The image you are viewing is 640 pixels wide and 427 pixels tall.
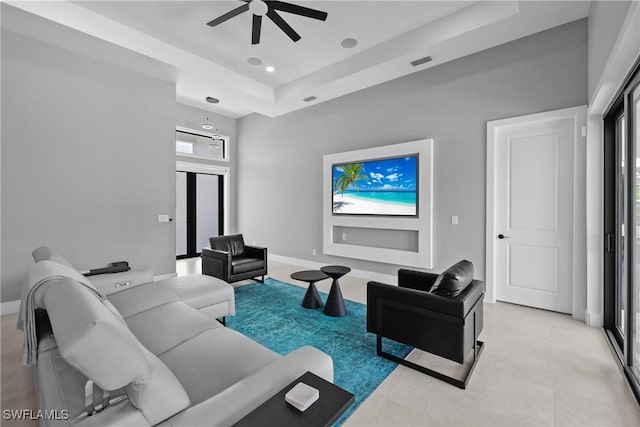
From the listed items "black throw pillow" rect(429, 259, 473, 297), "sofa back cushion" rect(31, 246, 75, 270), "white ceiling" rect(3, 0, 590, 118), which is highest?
"white ceiling" rect(3, 0, 590, 118)

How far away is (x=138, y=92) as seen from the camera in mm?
4531

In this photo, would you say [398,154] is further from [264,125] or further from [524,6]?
[264,125]

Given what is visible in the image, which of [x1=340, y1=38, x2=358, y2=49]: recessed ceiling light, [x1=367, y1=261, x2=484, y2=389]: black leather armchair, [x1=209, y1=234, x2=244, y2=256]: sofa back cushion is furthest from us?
[x1=209, y1=234, x2=244, y2=256]: sofa back cushion

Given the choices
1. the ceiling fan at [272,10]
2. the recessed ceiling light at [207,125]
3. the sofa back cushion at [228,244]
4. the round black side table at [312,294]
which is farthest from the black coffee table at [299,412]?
the recessed ceiling light at [207,125]

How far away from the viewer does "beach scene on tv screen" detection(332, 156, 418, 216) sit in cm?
441

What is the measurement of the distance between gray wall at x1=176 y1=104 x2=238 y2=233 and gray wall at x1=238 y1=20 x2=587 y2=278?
1.42m

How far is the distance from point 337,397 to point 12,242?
14.8 feet

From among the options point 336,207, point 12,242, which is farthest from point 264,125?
point 12,242

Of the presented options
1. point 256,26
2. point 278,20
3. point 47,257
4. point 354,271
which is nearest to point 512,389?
point 354,271

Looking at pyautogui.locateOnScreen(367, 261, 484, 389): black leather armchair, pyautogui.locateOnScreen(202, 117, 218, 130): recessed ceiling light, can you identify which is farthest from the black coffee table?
pyautogui.locateOnScreen(202, 117, 218, 130): recessed ceiling light

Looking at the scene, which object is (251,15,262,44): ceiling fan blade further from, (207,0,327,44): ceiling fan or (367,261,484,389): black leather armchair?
(367,261,484,389): black leather armchair

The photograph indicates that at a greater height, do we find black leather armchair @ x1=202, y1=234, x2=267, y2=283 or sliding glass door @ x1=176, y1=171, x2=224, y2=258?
sliding glass door @ x1=176, y1=171, x2=224, y2=258

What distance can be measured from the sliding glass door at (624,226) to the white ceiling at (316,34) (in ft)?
4.64

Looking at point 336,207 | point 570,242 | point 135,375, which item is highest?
point 336,207
